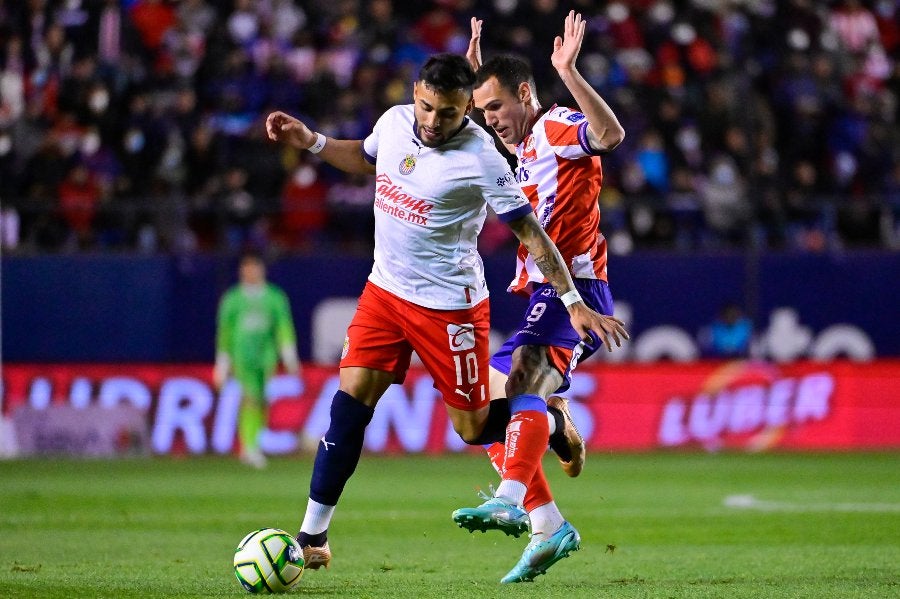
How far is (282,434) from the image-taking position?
17500mm

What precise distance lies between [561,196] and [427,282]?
3.21 ft

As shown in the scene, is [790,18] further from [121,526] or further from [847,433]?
[121,526]

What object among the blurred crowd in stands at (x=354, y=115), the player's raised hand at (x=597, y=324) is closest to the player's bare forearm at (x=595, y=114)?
→ the player's raised hand at (x=597, y=324)

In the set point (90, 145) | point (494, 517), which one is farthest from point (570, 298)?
point (90, 145)

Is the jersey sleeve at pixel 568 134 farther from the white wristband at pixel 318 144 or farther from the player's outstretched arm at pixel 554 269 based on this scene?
the white wristband at pixel 318 144

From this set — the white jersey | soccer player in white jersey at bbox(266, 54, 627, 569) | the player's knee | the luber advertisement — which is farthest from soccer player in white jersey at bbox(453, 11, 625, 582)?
the luber advertisement

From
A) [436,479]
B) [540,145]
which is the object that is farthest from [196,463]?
Answer: [540,145]

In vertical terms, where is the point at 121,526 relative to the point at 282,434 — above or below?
above

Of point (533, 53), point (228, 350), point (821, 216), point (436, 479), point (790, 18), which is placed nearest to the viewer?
point (436, 479)

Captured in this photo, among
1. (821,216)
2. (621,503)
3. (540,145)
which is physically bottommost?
(621,503)

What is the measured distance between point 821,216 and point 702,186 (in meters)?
1.58

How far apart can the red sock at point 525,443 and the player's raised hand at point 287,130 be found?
1720mm

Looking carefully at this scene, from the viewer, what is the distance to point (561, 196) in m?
Answer: 7.72

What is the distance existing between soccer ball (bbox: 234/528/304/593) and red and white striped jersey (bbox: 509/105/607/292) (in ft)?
6.24
